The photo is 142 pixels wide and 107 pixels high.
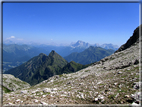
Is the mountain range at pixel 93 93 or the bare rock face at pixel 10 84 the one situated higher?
the mountain range at pixel 93 93

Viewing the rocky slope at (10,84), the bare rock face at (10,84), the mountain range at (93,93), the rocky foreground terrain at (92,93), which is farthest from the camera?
the bare rock face at (10,84)

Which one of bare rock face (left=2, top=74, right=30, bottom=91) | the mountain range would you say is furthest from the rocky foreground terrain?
bare rock face (left=2, top=74, right=30, bottom=91)

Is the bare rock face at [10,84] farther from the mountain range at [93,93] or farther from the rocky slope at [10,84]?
the mountain range at [93,93]

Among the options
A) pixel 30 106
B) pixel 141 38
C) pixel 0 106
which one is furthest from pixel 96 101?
pixel 141 38

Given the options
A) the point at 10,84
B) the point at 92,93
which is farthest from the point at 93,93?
the point at 10,84

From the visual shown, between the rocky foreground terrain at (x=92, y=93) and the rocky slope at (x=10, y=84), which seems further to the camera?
the rocky slope at (x=10, y=84)

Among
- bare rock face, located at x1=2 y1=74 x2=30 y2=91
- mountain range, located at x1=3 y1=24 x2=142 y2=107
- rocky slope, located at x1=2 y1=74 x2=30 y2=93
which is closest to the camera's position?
mountain range, located at x1=3 y1=24 x2=142 y2=107

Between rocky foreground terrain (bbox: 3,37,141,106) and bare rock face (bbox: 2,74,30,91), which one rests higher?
rocky foreground terrain (bbox: 3,37,141,106)

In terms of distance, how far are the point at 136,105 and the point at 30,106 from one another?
8.21 m

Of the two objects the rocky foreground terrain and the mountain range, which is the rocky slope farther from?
the rocky foreground terrain

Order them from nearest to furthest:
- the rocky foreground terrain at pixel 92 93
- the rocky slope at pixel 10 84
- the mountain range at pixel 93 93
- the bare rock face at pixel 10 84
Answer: the mountain range at pixel 93 93 < the rocky foreground terrain at pixel 92 93 < the rocky slope at pixel 10 84 < the bare rock face at pixel 10 84

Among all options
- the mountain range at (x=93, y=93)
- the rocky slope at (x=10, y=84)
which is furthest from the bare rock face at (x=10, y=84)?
the mountain range at (x=93, y=93)

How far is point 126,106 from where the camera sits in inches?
262

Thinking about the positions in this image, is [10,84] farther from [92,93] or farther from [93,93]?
[93,93]
